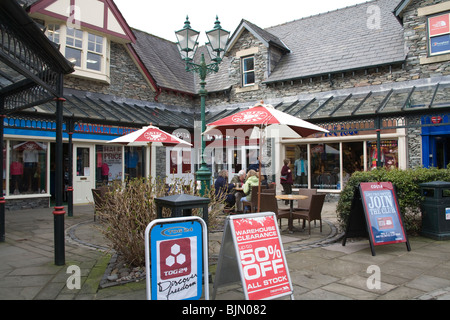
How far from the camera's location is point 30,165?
11.8 meters

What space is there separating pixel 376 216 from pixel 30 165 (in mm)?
11073

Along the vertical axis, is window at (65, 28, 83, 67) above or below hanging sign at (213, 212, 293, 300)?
above

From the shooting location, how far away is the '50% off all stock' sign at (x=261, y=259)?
10.7 ft

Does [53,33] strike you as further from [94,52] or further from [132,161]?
[132,161]

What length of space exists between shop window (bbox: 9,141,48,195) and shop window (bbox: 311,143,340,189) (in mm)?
10111

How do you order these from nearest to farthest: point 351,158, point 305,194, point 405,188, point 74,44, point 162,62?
point 405,188 < point 305,194 < point 74,44 < point 351,158 < point 162,62

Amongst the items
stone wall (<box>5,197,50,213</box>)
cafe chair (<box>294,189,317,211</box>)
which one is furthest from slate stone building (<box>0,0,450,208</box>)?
cafe chair (<box>294,189,317,211</box>)

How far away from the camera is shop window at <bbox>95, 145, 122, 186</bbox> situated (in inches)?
A: 533

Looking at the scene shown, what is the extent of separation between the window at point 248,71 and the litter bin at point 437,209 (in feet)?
34.6

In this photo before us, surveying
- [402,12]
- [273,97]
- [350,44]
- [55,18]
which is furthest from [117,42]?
[402,12]

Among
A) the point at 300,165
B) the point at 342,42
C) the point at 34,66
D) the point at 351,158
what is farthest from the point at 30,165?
the point at 342,42

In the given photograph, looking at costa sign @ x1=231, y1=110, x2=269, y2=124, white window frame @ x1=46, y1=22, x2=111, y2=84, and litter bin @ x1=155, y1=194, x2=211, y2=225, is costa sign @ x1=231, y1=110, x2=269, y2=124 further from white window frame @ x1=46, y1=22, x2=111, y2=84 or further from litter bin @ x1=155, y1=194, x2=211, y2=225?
white window frame @ x1=46, y1=22, x2=111, y2=84

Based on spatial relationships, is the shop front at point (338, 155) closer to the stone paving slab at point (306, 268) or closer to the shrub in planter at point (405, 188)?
the shrub in planter at point (405, 188)

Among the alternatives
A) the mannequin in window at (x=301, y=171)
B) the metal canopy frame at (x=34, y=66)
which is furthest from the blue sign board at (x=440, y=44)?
the metal canopy frame at (x=34, y=66)
